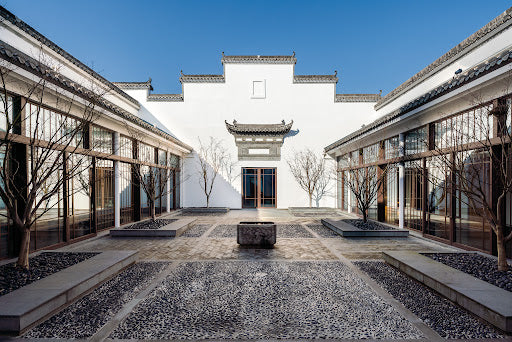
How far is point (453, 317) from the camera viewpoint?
2822 mm

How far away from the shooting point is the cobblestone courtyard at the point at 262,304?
101 inches

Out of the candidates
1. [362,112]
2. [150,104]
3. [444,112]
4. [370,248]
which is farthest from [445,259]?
[150,104]

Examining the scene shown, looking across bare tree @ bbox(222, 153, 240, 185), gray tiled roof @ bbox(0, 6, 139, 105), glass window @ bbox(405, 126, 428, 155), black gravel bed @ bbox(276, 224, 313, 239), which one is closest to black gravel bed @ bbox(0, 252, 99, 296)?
gray tiled roof @ bbox(0, 6, 139, 105)

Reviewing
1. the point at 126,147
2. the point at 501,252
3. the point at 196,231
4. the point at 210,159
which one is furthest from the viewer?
the point at 210,159

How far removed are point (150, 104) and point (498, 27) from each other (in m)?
16.3

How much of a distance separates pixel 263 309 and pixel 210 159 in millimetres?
12607

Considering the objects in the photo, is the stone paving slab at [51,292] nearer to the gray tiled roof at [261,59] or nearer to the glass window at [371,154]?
the glass window at [371,154]

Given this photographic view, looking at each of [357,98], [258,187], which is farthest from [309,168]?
[357,98]

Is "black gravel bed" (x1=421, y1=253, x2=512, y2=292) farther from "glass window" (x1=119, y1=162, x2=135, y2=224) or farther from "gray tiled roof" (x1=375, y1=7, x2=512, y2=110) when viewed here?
"glass window" (x1=119, y1=162, x2=135, y2=224)

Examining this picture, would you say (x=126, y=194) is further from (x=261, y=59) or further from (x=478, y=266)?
(x=261, y=59)

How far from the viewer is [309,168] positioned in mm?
14969

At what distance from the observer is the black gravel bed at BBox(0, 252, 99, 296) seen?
10.7ft

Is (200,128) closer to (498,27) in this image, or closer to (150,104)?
(150,104)

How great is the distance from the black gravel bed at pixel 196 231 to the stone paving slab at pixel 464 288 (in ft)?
17.6
